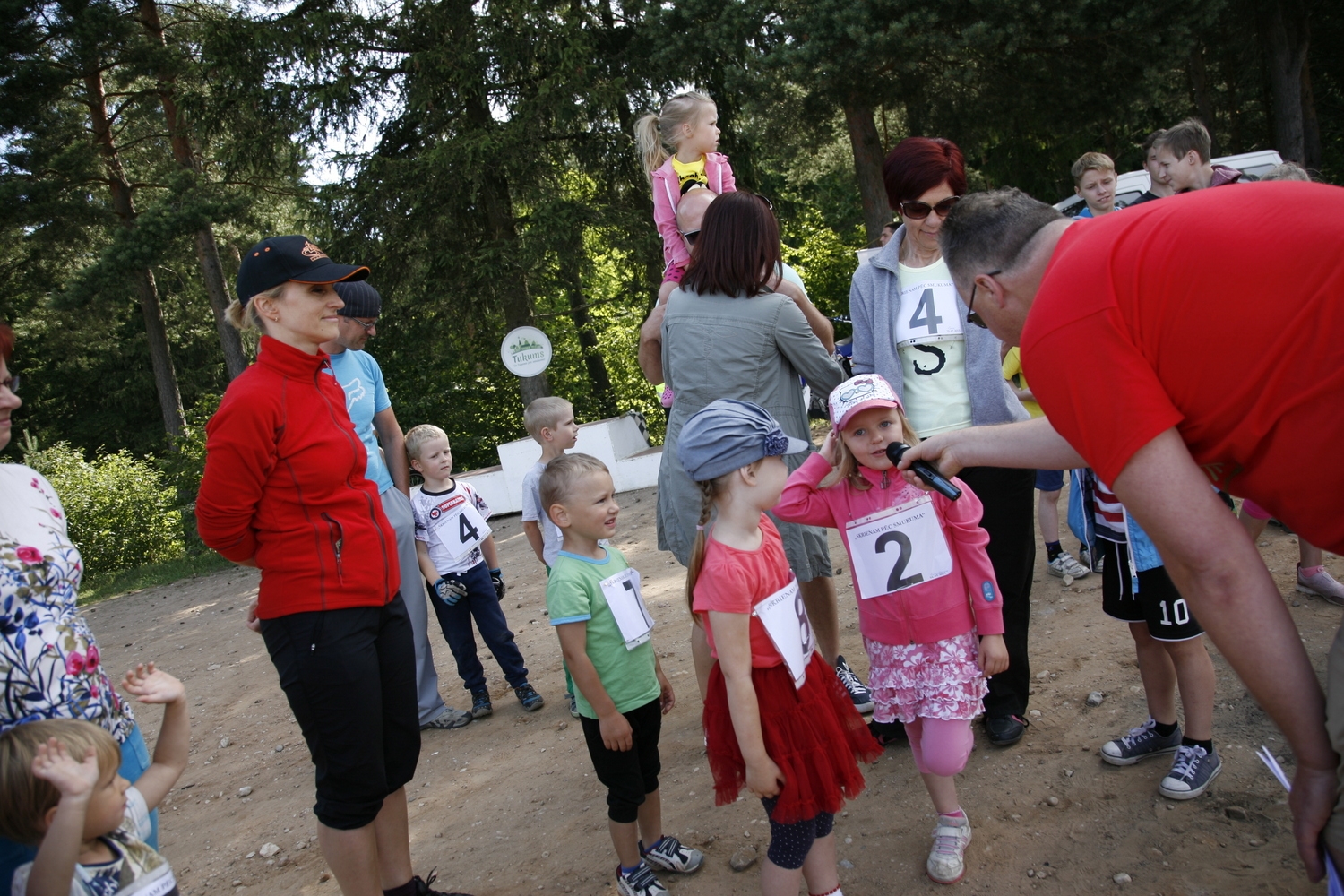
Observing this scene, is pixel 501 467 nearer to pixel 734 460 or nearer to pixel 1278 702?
pixel 734 460

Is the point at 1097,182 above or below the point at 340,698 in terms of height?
above

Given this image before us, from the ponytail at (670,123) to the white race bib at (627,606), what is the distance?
2177mm

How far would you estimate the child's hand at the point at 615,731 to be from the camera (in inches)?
110

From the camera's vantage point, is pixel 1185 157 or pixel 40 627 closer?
pixel 40 627

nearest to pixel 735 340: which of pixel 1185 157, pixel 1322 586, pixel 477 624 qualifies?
pixel 477 624

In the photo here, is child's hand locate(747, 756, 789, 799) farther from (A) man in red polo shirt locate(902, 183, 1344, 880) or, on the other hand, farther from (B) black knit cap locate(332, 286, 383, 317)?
(B) black knit cap locate(332, 286, 383, 317)

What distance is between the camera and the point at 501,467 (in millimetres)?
12227

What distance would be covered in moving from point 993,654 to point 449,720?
308cm

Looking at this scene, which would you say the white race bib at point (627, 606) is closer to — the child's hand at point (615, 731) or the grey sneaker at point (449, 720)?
the child's hand at point (615, 731)

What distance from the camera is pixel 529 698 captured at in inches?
194

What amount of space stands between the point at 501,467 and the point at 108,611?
15.7ft

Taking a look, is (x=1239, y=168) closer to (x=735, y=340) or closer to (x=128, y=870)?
→ (x=735, y=340)

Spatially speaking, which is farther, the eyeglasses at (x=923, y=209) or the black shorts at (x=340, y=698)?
the eyeglasses at (x=923, y=209)

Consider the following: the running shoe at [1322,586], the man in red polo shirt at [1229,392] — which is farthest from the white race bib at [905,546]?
the running shoe at [1322,586]
